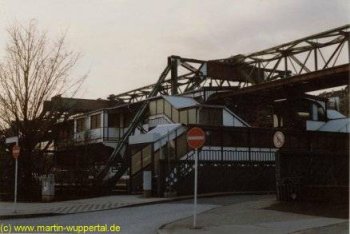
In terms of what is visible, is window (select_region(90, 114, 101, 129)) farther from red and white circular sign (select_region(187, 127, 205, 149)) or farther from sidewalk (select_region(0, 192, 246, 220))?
red and white circular sign (select_region(187, 127, 205, 149))

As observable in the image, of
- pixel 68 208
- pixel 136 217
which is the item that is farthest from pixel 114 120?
pixel 136 217

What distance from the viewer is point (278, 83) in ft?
111

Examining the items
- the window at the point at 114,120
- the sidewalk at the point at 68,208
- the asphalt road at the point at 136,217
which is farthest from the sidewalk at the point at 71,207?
the window at the point at 114,120

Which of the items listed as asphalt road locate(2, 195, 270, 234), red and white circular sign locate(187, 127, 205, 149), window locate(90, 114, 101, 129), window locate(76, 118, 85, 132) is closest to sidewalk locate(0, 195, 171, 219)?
asphalt road locate(2, 195, 270, 234)

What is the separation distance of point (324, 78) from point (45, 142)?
16576 millimetres

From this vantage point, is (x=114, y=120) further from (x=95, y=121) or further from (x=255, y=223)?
(x=255, y=223)

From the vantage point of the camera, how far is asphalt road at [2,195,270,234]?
14.0m

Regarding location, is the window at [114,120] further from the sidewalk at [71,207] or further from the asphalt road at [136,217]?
the asphalt road at [136,217]

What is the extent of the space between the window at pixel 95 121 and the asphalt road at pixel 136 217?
25767 mm

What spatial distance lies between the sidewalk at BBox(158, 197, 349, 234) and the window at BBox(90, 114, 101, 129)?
29.4 metres

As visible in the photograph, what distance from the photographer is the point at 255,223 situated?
13836 mm

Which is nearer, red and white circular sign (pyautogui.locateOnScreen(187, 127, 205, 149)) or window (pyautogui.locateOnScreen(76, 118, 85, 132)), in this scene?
red and white circular sign (pyautogui.locateOnScreen(187, 127, 205, 149))

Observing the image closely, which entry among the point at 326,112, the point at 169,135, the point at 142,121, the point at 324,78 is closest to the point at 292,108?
the point at 326,112

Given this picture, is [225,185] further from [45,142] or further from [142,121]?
[142,121]
